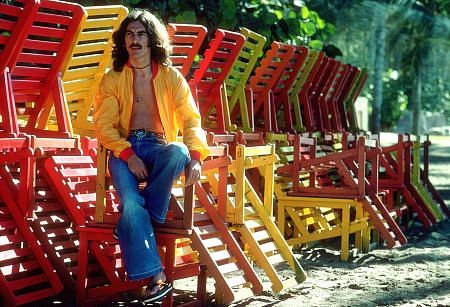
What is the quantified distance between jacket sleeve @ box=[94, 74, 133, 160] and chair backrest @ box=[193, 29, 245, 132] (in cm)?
373

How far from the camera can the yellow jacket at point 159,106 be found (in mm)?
6543

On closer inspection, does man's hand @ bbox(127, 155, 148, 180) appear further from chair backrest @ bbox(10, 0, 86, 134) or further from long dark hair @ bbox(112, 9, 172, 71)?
chair backrest @ bbox(10, 0, 86, 134)

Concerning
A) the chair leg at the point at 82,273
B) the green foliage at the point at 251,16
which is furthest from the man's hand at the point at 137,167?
the green foliage at the point at 251,16

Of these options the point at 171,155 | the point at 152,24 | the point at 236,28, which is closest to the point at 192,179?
the point at 171,155

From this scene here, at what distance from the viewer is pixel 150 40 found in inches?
263

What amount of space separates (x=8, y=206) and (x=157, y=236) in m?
1.22

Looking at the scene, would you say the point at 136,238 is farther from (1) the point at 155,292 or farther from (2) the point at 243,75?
(2) the point at 243,75

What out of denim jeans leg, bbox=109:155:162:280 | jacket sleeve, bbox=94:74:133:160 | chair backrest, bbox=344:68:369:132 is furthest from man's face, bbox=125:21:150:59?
chair backrest, bbox=344:68:369:132

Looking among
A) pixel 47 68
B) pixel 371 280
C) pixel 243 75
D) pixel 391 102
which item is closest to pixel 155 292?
pixel 47 68

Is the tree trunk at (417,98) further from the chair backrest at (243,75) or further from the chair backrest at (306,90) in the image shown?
the chair backrest at (243,75)

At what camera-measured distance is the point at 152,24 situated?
6.70 metres

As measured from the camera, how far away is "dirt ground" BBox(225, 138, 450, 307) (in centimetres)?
752

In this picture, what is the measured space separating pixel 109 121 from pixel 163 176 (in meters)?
0.53

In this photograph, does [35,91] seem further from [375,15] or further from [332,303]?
[375,15]
